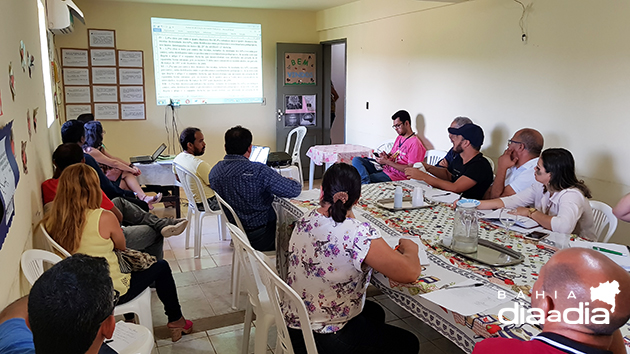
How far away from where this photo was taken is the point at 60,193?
6.93 ft

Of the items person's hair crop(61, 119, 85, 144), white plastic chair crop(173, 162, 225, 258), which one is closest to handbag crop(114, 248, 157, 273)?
white plastic chair crop(173, 162, 225, 258)

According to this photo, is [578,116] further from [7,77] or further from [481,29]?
[7,77]

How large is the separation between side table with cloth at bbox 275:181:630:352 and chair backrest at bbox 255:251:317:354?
374mm

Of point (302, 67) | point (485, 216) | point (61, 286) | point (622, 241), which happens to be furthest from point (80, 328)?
point (302, 67)

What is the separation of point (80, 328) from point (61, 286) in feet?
0.30

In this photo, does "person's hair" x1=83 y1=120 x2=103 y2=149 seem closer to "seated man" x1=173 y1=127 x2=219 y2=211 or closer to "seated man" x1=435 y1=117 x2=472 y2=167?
"seated man" x1=173 y1=127 x2=219 y2=211

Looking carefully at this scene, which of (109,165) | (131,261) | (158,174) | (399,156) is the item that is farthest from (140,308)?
(399,156)

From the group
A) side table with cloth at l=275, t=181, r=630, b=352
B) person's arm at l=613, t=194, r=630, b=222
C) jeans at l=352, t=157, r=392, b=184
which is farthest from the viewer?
jeans at l=352, t=157, r=392, b=184

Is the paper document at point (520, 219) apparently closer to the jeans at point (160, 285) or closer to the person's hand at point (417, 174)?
the person's hand at point (417, 174)

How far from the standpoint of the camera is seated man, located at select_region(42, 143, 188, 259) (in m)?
2.77

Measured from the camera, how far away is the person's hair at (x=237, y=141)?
298cm

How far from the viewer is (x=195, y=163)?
12.2 ft

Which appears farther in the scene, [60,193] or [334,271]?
[60,193]

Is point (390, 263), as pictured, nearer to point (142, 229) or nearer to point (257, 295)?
point (257, 295)
